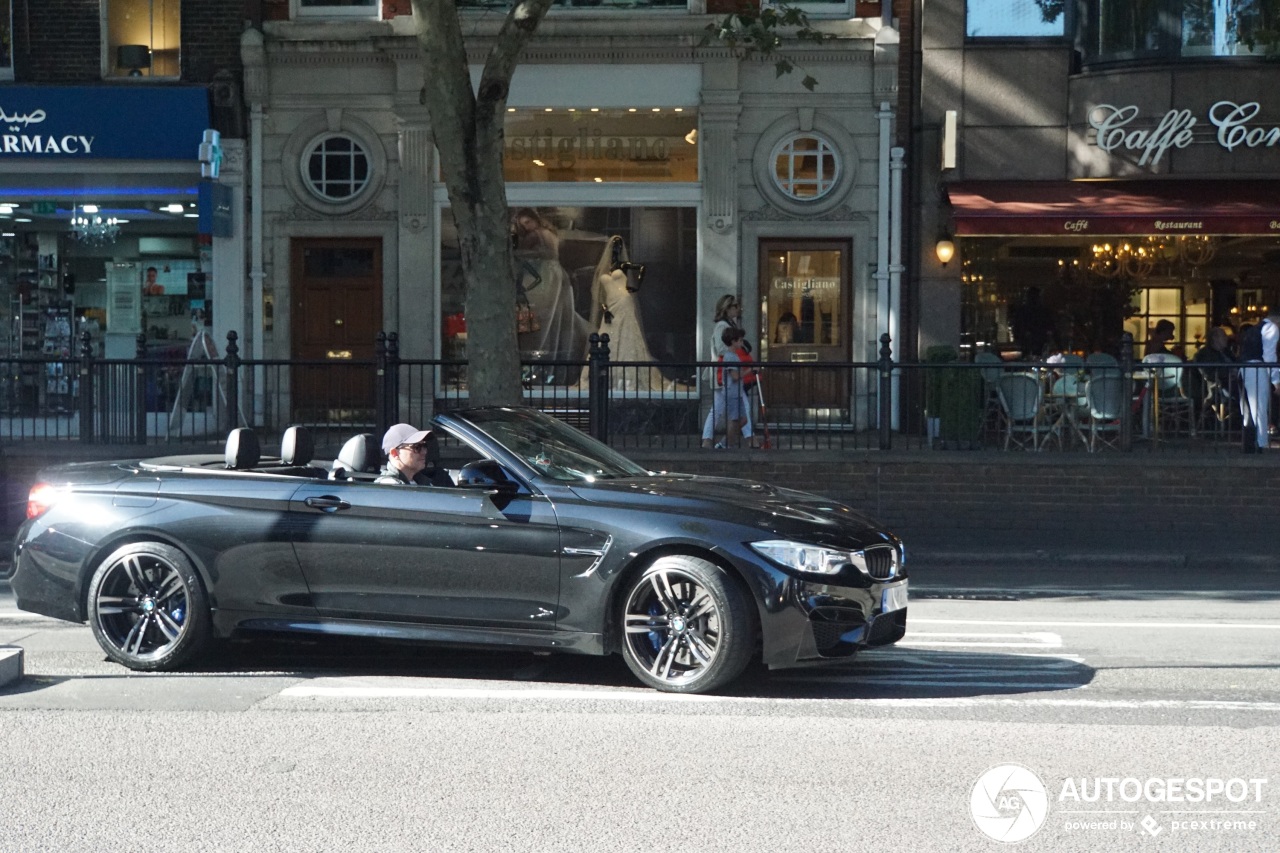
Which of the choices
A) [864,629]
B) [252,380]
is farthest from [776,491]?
[252,380]

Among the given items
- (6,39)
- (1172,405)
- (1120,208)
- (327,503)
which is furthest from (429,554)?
(6,39)

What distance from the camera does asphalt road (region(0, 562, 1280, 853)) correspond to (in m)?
5.33

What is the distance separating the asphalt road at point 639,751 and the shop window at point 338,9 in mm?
12319

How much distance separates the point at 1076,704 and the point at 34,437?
11348mm

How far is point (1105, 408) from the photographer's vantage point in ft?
47.7

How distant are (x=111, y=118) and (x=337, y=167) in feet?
9.50

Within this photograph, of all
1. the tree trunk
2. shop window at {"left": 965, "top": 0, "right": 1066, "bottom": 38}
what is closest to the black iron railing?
the tree trunk

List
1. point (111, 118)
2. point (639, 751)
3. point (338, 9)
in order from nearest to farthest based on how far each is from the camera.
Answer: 1. point (639, 751)
2. point (111, 118)
3. point (338, 9)

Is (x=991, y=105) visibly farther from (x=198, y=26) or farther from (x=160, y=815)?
(x=160, y=815)

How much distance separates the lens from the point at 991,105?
19438mm

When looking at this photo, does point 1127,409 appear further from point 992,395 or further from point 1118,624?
point 1118,624

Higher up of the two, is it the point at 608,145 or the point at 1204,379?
the point at 608,145

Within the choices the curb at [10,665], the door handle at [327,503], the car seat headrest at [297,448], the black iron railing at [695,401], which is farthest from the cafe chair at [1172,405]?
the curb at [10,665]
